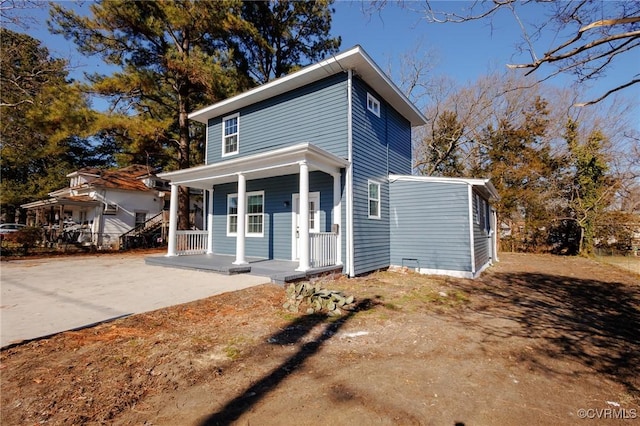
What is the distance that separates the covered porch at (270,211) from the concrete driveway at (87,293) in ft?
3.16

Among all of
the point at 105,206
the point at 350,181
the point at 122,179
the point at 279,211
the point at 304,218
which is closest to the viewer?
the point at 304,218

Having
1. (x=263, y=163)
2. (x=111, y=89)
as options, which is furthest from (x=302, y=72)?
(x=111, y=89)

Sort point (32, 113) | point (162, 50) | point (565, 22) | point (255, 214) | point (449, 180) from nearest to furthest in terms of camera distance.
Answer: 1. point (565, 22)
2. point (449, 180)
3. point (255, 214)
4. point (32, 113)
5. point (162, 50)

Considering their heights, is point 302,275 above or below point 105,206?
below

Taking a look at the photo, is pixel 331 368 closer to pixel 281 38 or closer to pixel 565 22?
pixel 565 22

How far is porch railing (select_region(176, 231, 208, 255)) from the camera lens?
10837 mm

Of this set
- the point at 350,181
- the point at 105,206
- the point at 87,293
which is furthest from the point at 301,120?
the point at 105,206

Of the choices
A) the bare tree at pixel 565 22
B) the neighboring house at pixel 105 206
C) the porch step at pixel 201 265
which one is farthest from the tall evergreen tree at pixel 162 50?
the bare tree at pixel 565 22

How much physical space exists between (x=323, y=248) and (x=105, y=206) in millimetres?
17956

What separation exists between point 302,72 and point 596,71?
22.0 feet

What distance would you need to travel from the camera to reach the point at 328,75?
859 cm

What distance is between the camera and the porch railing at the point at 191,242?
427 inches

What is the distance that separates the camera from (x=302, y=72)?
8.56m

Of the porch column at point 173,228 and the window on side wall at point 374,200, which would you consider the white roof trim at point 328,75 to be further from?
the porch column at point 173,228
